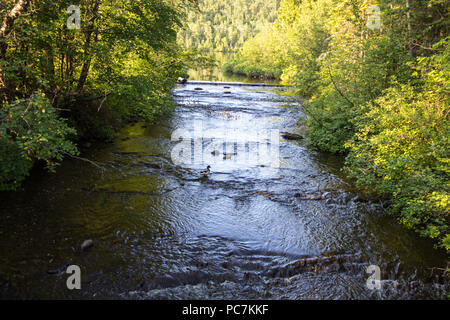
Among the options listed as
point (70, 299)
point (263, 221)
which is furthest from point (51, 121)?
point (263, 221)

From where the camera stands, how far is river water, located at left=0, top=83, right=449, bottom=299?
6.30 metres

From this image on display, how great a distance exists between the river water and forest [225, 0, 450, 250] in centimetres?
108

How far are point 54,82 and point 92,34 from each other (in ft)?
8.60

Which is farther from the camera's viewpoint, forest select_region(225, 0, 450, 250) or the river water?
forest select_region(225, 0, 450, 250)

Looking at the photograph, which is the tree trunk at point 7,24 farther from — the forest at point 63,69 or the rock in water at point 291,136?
the rock in water at point 291,136

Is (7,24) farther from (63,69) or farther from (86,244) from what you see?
(86,244)

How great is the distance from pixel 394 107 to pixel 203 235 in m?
8.07

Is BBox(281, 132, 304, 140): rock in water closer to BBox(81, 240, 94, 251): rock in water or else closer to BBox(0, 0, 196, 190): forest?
BBox(0, 0, 196, 190): forest

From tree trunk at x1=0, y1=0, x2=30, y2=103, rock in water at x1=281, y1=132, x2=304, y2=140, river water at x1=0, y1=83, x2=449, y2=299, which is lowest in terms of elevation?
river water at x1=0, y1=83, x2=449, y2=299

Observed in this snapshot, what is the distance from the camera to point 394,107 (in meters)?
10.3

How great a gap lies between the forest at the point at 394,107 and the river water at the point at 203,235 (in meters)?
1.08

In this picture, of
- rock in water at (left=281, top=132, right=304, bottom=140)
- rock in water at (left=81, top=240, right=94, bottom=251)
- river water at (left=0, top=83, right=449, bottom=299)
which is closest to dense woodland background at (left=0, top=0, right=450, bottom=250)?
river water at (left=0, top=83, right=449, bottom=299)

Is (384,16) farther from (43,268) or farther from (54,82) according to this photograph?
(43,268)

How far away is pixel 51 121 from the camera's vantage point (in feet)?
24.0
